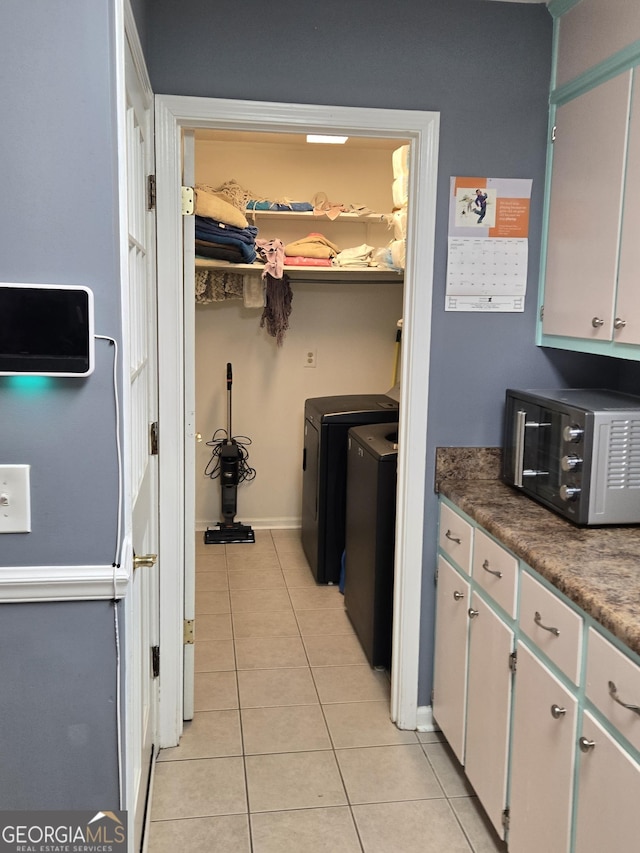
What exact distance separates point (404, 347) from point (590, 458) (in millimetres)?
802

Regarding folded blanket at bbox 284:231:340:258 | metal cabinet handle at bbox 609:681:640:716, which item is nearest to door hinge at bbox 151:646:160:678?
metal cabinet handle at bbox 609:681:640:716

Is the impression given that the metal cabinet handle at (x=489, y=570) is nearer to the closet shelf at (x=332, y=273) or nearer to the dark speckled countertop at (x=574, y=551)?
the dark speckled countertop at (x=574, y=551)

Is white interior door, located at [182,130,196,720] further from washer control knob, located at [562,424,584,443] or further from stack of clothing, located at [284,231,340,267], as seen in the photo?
stack of clothing, located at [284,231,340,267]

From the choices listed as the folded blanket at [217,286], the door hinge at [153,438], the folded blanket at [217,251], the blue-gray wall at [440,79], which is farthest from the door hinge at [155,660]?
the folded blanket at [217,286]

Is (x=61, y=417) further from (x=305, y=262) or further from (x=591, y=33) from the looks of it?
(x=305, y=262)

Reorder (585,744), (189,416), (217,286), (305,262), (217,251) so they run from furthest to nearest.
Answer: (217,286), (305,262), (217,251), (189,416), (585,744)

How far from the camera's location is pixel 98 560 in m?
1.51

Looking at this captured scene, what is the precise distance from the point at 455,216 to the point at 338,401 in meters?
1.94

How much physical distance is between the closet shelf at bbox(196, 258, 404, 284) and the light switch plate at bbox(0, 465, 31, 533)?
2870 millimetres

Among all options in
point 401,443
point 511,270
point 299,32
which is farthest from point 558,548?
point 299,32

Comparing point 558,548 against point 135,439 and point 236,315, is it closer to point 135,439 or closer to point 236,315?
point 135,439

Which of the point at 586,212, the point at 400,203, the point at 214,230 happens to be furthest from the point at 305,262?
the point at 586,212

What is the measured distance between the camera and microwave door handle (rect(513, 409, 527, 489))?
2.36 metres

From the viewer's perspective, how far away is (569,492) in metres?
2.05
